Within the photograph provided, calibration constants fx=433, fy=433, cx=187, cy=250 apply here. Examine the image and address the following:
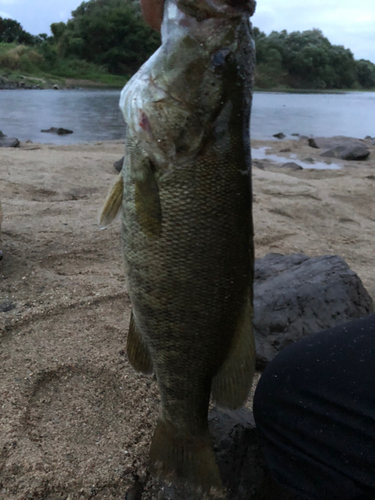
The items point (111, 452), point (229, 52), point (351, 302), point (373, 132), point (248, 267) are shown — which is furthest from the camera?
point (373, 132)

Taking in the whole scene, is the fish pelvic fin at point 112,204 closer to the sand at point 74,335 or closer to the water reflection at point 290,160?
the sand at point 74,335

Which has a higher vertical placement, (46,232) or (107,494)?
(46,232)

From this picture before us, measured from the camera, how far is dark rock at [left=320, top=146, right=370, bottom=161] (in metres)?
12.8

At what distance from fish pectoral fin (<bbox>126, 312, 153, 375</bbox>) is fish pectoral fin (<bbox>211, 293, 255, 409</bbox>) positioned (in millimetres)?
330

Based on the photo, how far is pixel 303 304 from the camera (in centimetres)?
318

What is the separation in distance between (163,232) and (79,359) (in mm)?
1465

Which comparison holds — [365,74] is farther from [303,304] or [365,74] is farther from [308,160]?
[303,304]

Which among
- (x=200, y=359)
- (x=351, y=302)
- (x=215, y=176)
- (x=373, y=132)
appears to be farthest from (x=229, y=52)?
(x=373, y=132)

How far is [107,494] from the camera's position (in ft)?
6.62

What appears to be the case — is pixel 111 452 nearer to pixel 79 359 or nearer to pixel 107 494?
pixel 107 494

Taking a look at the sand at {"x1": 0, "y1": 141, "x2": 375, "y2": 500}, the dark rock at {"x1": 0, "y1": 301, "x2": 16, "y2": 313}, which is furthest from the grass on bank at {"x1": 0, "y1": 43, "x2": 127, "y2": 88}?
the dark rock at {"x1": 0, "y1": 301, "x2": 16, "y2": 313}

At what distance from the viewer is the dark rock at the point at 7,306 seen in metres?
3.06

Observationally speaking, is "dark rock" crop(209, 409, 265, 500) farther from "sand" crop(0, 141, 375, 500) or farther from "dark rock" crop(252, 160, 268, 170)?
"dark rock" crop(252, 160, 268, 170)

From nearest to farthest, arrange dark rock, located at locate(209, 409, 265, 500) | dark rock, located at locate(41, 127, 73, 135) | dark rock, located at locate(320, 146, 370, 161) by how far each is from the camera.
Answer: dark rock, located at locate(209, 409, 265, 500) < dark rock, located at locate(320, 146, 370, 161) < dark rock, located at locate(41, 127, 73, 135)
